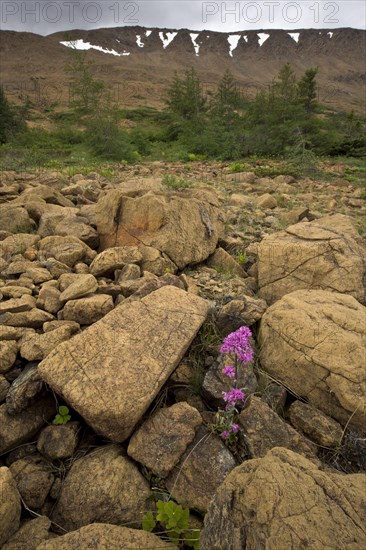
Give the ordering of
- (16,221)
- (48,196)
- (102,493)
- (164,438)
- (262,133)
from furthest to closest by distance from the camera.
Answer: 1. (262,133)
2. (48,196)
3. (16,221)
4. (164,438)
5. (102,493)

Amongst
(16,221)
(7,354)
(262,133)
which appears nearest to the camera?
(7,354)

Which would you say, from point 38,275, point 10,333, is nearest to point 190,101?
point 38,275

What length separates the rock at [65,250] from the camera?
387cm

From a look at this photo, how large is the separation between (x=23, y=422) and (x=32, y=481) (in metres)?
0.38

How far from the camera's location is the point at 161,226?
4414mm

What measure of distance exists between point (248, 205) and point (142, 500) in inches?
261

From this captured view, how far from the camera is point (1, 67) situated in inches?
3398

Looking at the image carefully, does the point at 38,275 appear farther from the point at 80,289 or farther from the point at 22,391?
the point at 22,391

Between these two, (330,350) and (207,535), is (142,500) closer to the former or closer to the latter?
(207,535)

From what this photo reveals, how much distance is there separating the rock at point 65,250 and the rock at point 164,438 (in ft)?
7.11

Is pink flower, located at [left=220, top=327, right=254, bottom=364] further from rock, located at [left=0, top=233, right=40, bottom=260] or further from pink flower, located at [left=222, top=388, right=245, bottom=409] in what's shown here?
rock, located at [left=0, top=233, right=40, bottom=260]

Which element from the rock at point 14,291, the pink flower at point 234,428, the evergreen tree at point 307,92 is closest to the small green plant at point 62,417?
the pink flower at point 234,428

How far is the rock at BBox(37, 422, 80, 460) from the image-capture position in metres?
2.22

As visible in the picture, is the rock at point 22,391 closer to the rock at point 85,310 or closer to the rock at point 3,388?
the rock at point 3,388
